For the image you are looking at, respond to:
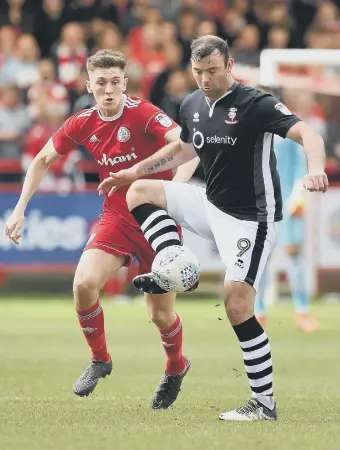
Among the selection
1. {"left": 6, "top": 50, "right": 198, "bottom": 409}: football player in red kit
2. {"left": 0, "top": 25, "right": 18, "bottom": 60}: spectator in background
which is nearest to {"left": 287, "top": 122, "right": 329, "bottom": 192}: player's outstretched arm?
{"left": 6, "top": 50, "right": 198, "bottom": 409}: football player in red kit

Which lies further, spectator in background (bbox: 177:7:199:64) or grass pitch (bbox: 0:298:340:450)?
spectator in background (bbox: 177:7:199:64)

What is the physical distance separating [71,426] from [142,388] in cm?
214

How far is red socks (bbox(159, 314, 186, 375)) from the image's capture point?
805 cm

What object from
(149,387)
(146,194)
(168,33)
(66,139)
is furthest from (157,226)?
(168,33)

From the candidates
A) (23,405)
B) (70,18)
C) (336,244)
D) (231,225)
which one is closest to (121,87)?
(231,225)

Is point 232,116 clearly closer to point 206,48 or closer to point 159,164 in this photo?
point 206,48

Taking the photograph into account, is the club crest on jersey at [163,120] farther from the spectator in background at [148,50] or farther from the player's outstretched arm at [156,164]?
the spectator in background at [148,50]

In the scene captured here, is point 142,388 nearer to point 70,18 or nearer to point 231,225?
point 231,225

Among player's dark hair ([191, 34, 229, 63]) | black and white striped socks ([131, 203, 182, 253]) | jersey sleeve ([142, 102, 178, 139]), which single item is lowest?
black and white striped socks ([131, 203, 182, 253])

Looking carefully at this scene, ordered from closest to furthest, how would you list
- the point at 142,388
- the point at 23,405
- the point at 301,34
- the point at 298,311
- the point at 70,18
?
the point at 23,405 < the point at 142,388 < the point at 298,311 < the point at 70,18 < the point at 301,34

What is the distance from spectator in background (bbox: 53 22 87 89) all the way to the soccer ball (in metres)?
11.9

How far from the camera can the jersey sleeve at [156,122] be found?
802 centimetres

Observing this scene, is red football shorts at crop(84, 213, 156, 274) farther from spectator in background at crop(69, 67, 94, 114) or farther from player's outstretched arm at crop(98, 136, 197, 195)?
spectator in background at crop(69, 67, 94, 114)

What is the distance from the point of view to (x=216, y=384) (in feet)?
29.8
